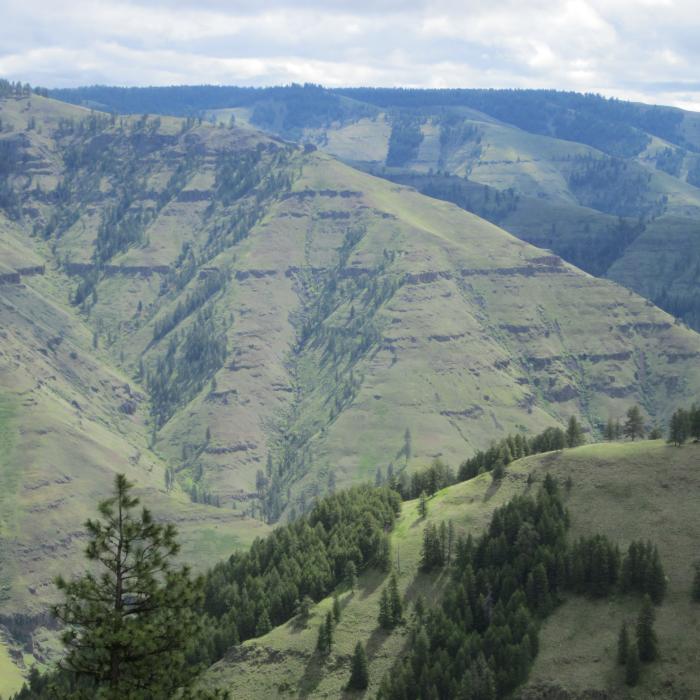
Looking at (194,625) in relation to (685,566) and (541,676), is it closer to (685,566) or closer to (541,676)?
(541,676)

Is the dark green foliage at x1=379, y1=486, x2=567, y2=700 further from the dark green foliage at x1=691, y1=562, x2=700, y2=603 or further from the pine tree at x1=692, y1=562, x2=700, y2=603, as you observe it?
the pine tree at x1=692, y1=562, x2=700, y2=603

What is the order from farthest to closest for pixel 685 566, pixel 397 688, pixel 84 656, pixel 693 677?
1. pixel 685 566
2. pixel 397 688
3. pixel 693 677
4. pixel 84 656

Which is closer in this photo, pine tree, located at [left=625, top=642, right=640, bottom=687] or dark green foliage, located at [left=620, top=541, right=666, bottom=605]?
pine tree, located at [left=625, top=642, right=640, bottom=687]

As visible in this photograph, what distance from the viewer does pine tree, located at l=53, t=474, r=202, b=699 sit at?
61.3 meters

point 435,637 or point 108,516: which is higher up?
point 108,516

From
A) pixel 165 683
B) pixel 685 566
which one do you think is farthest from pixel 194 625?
pixel 685 566

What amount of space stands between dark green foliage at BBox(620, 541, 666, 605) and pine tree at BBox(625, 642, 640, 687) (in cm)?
1662

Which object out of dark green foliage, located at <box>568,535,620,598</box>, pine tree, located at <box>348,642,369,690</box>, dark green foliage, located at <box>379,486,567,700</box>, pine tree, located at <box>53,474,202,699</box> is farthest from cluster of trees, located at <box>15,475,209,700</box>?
dark green foliage, located at <box>568,535,620,598</box>

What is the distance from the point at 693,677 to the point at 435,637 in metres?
44.2

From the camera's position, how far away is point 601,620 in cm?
18938

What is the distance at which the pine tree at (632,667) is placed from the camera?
174 metres

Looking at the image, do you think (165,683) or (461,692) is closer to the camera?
(165,683)

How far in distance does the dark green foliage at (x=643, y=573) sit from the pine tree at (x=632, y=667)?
54.5 ft

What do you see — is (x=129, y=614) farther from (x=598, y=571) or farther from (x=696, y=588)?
(x=598, y=571)
